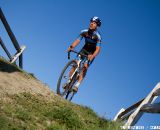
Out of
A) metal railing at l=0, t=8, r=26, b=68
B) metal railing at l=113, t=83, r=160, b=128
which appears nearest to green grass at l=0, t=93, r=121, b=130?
metal railing at l=113, t=83, r=160, b=128

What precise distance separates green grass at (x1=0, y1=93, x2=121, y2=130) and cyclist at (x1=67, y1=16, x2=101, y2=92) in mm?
2523

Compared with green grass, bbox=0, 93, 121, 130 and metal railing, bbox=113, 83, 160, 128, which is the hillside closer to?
green grass, bbox=0, 93, 121, 130

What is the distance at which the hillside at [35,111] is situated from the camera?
700 cm

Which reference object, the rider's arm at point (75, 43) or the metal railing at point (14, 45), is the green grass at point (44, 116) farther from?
the metal railing at point (14, 45)

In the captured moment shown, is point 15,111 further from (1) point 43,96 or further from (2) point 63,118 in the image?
(1) point 43,96

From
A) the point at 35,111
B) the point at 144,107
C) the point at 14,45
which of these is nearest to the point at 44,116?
the point at 35,111

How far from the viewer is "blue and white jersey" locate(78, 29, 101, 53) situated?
1188 cm

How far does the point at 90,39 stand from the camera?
1198 centimetres

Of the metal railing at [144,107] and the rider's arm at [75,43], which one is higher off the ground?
the rider's arm at [75,43]

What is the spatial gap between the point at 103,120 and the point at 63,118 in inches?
56.9

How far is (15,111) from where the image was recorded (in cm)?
719

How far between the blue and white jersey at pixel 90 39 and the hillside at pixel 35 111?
2501 millimetres

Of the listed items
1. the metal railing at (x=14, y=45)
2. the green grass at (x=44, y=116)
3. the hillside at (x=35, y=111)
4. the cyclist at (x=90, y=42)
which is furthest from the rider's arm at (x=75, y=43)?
the green grass at (x=44, y=116)

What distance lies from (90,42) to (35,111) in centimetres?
468
